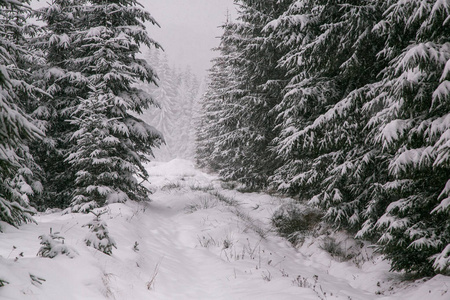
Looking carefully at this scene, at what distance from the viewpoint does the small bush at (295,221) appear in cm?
973

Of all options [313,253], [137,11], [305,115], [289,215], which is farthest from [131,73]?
[313,253]

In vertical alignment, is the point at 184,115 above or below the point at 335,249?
above

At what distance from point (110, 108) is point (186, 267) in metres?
6.88

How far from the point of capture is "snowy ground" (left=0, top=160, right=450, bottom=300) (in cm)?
338

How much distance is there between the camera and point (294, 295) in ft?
13.8

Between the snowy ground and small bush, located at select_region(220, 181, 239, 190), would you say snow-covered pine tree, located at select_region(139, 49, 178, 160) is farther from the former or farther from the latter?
the snowy ground

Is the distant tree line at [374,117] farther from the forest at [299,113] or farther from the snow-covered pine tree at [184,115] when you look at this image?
the snow-covered pine tree at [184,115]

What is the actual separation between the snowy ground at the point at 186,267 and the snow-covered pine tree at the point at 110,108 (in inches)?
47.5

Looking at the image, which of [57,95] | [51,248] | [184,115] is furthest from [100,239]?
[184,115]

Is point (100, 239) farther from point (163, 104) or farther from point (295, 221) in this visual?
point (163, 104)

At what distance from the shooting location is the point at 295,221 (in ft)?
33.7

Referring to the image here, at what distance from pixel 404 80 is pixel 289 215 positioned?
22.0ft

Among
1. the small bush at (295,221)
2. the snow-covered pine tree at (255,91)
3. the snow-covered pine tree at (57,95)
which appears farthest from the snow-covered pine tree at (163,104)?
the small bush at (295,221)

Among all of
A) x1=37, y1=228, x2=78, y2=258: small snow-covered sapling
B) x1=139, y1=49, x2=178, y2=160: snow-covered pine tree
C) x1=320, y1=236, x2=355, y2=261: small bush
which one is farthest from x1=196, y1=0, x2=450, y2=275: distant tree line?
x1=139, y1=49, x2=178, y2=160: snow-covered pine tree
